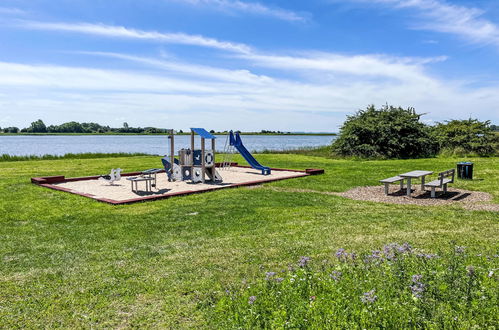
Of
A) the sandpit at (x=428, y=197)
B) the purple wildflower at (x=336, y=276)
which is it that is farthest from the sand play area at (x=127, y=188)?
the purple wildflower at (x=336, y=276)

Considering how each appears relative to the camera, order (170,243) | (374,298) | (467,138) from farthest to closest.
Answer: (467,138), (170,243), (374,298)

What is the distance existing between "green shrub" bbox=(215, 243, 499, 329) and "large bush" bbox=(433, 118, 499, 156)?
2445 centimetres

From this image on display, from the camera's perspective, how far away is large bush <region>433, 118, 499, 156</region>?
25281mm

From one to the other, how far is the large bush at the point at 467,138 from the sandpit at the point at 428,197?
16.5 metres

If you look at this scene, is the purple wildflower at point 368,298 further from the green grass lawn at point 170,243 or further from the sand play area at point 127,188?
the sand play area at point 127,188

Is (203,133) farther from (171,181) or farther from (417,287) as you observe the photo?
(417,287)

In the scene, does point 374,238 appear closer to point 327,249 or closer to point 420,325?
point 327,249

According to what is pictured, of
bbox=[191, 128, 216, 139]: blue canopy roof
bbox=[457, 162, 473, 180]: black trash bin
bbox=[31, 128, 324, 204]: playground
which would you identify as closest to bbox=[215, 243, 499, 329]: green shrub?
bbox=[31, 128, 324, 204]: playground

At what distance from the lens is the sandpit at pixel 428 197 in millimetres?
9391

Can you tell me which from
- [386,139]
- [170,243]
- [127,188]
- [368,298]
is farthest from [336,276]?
[386,139]

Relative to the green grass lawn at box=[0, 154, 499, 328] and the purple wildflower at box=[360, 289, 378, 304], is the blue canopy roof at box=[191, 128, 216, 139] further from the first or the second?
the purple wildflower at box=[360, 289, 378, 304]

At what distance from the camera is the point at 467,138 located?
26.1m

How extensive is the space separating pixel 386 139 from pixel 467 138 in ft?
17.6

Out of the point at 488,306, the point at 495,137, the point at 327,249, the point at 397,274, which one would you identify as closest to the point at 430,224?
the point at 327,249
